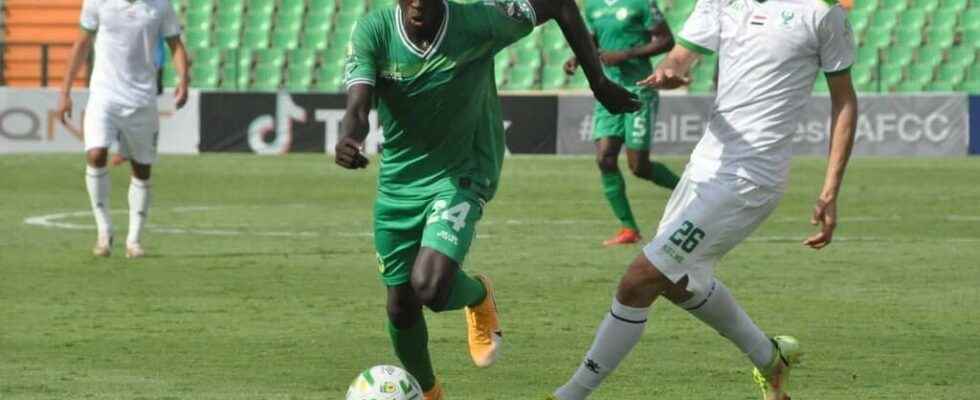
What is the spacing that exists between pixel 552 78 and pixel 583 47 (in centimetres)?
2440

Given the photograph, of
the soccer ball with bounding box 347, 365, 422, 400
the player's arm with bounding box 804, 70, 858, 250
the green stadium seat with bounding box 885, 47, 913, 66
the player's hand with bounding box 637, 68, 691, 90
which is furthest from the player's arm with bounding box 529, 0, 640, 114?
the green stadium seat with bounding box 885, 47, 913, 66

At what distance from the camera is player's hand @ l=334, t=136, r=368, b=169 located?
7.07m

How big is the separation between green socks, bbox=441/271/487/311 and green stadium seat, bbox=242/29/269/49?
2643 cm

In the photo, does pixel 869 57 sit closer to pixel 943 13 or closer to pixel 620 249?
pixel 943 13

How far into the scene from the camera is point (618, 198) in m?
15.6

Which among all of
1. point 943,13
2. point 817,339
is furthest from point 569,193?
point 943,13

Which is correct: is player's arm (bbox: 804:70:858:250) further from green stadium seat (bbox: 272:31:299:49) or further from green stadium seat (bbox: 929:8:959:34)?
green stadium seat (bbox: 272:31:299:49)

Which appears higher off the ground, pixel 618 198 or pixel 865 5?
pixel 618 198

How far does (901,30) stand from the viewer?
3322cm

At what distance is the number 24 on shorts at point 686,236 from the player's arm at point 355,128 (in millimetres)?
1229

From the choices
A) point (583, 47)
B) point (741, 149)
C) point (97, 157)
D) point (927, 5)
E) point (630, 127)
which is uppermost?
point (583, 47)

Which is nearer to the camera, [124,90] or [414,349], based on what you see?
[414,349]

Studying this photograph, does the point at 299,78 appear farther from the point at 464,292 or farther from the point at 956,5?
the point at 464,292

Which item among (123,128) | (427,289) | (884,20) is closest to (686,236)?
(427,289)
